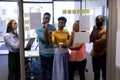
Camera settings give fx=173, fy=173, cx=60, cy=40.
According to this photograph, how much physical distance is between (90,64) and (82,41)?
0.41 metres

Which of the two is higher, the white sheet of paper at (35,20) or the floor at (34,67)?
the white sheet of paper at (35,20)

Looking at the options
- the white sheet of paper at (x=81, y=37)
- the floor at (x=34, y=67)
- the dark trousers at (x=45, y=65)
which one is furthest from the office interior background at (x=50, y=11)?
the dark trousers at (x=45, y=65)

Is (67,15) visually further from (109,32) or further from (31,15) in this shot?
(109,32)

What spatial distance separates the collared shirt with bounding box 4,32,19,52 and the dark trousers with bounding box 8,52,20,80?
10 centimetres

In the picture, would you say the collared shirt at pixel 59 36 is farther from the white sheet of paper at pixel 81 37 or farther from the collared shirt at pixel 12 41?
the collared shirt at pixel 12 41

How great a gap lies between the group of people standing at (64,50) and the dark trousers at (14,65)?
0.05ft

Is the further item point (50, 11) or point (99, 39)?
point (99, 39)

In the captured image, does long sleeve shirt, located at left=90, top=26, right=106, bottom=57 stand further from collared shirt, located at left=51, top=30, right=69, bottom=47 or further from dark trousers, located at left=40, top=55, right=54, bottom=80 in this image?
dark trousers, located at left=40, top=55, right=54, bottom=80

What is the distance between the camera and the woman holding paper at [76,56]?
7.98ft

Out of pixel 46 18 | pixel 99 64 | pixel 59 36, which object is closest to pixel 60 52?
pixel 59 36

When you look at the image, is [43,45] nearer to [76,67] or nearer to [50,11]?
[50,11]

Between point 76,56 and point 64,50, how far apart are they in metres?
0.19

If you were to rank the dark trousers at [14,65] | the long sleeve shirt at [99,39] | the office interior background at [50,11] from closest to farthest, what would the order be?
the office interior background at [50,11]
the dark trousers at [14,65]
the long sleeve shirt at [99,39]

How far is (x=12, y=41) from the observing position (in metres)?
2.32
